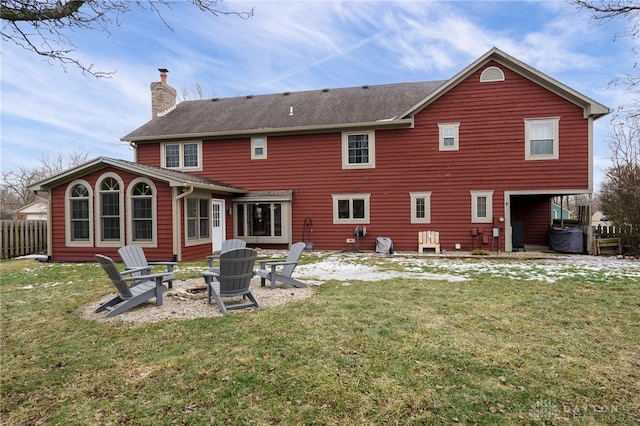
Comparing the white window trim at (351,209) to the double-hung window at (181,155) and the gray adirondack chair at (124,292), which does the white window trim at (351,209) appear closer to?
the double-hung window at (181,155)

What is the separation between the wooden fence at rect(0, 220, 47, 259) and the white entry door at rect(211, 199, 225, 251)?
23.6 feet

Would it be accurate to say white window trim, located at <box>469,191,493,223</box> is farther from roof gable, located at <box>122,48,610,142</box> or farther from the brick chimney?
the brick chimney

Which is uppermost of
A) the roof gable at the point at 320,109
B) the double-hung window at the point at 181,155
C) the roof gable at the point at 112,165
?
the roof gable at the point at 320,109

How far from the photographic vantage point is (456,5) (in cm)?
1062

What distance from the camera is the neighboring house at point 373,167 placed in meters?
12.1

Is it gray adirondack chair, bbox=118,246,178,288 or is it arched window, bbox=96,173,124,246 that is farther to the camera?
arched window, bbox=96,173,124,246

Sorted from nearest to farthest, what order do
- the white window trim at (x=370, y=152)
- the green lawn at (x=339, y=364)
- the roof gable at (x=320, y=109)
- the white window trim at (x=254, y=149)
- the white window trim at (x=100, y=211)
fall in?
the green lawn at (x=339, y=364) → the white window trim at (x=100, y=211) → the roof gable at (x=320, y=109) → the white window trim at (x=370, y=152) → the white window trim at (x=254, y=149)

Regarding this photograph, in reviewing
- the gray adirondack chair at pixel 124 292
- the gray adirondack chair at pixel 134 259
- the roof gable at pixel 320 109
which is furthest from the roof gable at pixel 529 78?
the gray adirondack chair at pixel 124 292

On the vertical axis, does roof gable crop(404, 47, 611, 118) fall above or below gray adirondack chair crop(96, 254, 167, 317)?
above

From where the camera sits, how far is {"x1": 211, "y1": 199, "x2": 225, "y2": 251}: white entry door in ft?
45.0

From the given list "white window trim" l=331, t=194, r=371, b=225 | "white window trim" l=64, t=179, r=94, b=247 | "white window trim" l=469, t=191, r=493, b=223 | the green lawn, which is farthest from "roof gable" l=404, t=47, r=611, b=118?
"white window trim" l=64, t=179, r=94, b=247

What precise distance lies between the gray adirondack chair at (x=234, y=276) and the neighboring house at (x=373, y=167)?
259 inches

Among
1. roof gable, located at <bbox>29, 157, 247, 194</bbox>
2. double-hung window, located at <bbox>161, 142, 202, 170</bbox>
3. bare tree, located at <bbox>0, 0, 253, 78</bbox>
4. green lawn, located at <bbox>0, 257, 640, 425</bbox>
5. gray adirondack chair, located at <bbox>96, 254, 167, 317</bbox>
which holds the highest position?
double-hung window, located at <bbox>161, 142, 202, 170</bbox>

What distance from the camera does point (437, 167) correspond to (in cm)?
1377
